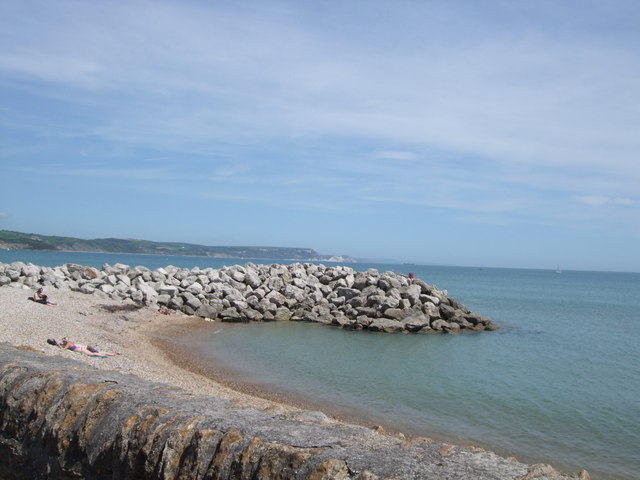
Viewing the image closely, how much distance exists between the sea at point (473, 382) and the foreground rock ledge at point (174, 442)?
6562mm

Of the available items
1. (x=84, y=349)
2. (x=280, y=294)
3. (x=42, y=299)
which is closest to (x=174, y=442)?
(x=84, y=349)

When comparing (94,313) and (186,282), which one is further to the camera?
(186,282)

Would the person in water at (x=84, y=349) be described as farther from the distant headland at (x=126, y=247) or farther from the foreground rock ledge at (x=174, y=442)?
the distant headland at (x=126, y=247)

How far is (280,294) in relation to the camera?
25.3 metres

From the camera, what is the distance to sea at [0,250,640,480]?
9.73 meters

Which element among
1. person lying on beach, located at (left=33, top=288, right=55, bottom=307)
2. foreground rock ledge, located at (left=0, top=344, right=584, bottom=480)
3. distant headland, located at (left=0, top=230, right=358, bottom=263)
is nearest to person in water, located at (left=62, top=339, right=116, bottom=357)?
person lying on beach, located at (left=33, top=288, right=55, bottom=307)

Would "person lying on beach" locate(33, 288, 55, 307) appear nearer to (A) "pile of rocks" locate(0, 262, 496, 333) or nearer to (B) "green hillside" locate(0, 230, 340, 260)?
(A) "pile of rocks" locate(0, 262, 496, 333)

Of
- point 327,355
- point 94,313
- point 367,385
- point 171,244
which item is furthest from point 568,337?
point 171,244

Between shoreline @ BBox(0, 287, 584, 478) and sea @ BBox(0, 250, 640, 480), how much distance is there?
0.56 meters

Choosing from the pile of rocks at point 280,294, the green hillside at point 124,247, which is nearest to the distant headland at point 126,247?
the green hillside at point 124,247

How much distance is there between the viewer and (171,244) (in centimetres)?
17312

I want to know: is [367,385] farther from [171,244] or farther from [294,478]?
[171,244]

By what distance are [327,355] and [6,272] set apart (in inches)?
640

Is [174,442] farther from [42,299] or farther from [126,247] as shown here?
[126,247]
